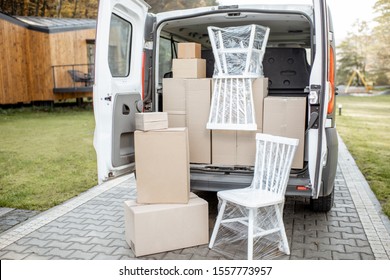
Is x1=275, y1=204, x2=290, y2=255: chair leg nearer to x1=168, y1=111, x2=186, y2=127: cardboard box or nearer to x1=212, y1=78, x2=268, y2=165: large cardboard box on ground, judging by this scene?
x1=212, y1=78, x2=268, y2=165: large cardboard box on ground

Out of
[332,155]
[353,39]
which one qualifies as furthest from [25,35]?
[353,39]

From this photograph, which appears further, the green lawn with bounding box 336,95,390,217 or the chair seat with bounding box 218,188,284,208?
the green lawn with bounding box 336,95,390,217

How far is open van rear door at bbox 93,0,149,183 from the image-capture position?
3041 mm

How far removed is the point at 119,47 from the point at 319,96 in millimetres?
1764

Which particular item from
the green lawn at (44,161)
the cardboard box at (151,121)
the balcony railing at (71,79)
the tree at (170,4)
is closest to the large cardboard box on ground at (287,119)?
the cardboard box at (151,121)

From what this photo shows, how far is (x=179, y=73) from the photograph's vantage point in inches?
136

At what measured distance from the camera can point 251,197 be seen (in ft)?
9.57

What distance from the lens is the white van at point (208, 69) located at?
116 inches

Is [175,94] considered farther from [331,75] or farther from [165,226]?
[331,75]

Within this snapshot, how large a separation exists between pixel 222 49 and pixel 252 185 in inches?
43.9

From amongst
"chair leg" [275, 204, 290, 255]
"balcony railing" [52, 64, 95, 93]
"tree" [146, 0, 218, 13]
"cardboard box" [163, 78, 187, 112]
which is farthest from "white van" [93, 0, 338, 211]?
"tree" [146, 0, 218, 13]

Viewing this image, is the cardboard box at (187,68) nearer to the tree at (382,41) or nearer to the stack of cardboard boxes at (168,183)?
the stack of cardboard boxes at (168,183)

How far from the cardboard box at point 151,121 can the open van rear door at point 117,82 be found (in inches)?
10.0

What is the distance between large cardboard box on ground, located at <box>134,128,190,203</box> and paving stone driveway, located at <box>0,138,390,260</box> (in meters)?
0.43
